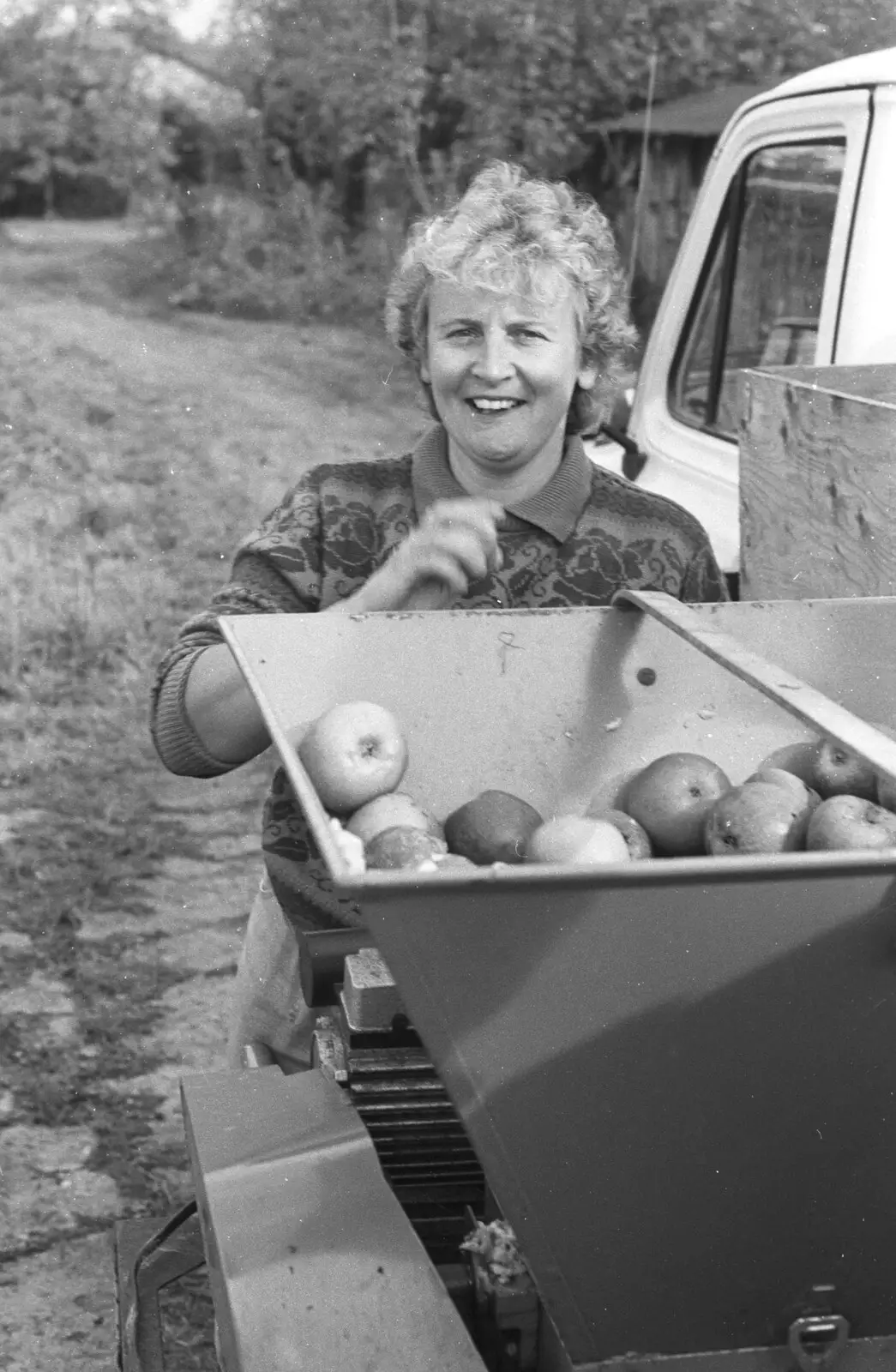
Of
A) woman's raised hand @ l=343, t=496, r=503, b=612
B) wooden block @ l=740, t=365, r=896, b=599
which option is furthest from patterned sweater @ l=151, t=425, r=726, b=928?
woman's raised hand @ l=343, t=496, r=503, b=612

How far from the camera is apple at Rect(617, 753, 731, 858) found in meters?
2.03

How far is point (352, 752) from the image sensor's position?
6.42 ft

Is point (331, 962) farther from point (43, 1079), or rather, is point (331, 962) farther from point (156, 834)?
point (156, 834)

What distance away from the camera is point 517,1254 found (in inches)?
71.9

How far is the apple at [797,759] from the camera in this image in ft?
6.96

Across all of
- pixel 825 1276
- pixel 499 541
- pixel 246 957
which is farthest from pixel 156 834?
pixel 825 1276

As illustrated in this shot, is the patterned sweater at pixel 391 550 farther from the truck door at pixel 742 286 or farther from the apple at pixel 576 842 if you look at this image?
the truck door at pixel 742 286

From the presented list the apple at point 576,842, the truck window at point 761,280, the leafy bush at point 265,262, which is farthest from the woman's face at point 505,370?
the leafy bush at point 265,262

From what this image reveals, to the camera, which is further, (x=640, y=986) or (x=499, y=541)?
(x=499, y=541)

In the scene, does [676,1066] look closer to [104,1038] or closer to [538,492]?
[538,492]

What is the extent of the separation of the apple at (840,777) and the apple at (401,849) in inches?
18.1

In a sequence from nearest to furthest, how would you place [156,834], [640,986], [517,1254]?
[640,986], [517,1254], [156,834]

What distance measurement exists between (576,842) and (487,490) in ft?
2.64

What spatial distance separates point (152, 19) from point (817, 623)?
65.4 ft
